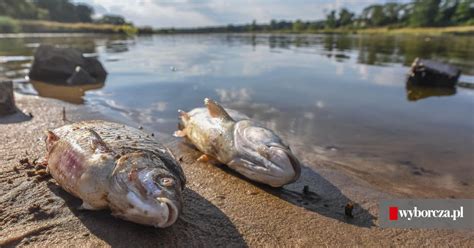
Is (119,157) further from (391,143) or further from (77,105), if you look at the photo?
(77,105)

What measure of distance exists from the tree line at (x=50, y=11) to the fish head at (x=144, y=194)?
348 ft

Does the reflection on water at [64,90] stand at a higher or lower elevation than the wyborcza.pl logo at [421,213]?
higher

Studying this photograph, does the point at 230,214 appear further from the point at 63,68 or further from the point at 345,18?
the point at 345,18

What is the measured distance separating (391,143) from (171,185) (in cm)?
552

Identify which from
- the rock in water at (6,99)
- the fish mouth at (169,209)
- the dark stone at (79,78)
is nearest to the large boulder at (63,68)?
the dark stone at (79,78)

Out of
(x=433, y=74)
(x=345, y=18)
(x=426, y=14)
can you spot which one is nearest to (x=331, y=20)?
(x=345, y=18)

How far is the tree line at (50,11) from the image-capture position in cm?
9150

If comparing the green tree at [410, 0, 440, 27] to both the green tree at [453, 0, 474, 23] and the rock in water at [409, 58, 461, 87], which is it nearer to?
the green tree at [453, 0, 474, 23]

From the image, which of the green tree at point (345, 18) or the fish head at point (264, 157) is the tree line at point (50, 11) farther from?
the fish head at point (264, 157)

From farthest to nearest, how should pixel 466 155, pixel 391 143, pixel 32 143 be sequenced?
pixel 391 143 < pixel 466 155 < pixel 32 143

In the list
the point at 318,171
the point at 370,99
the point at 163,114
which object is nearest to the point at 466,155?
the point at 318,171

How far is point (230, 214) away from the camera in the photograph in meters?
4.00

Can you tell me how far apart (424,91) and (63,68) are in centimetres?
1403

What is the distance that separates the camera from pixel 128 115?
334 inches
